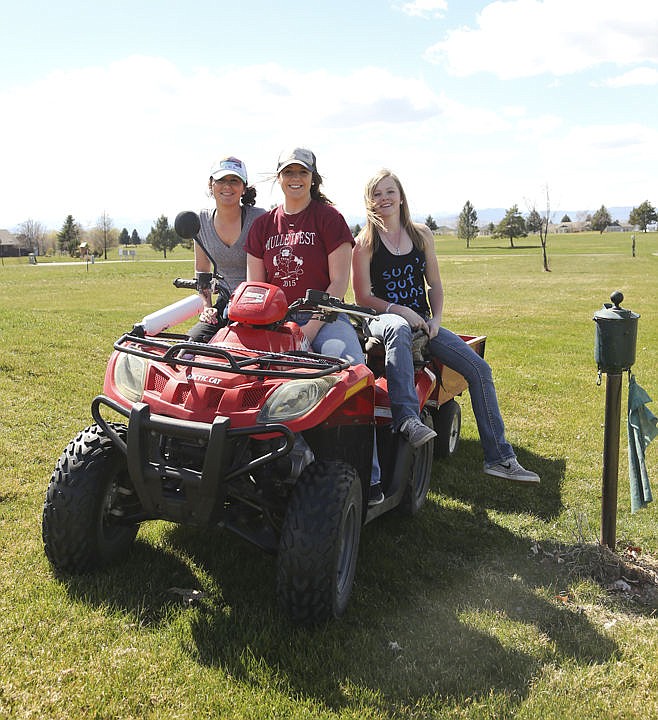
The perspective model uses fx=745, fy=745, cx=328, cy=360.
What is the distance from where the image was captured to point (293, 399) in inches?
124

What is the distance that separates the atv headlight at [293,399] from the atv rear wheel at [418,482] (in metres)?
1.41

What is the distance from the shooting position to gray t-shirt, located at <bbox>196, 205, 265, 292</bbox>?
4996 mm

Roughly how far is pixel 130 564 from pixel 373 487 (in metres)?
1.32

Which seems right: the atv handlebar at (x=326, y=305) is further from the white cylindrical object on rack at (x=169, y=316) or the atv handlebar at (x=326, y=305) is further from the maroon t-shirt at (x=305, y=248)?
the white cylindrical object on rack at (x=169, y=316)

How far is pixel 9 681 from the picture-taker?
9.48 feet

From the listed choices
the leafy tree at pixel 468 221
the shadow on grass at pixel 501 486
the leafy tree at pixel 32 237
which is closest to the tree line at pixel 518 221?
the leafy tree at pixel 468 221

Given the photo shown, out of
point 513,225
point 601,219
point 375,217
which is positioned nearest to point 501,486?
point 375,217

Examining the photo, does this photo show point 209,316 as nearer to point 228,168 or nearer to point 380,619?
point 228,168

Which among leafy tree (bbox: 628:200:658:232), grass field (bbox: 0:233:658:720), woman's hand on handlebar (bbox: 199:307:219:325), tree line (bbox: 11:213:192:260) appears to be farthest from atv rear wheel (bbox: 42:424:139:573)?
→ leafy tree (bbox: 628:200:658:232)

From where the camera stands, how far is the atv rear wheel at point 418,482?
179 inches

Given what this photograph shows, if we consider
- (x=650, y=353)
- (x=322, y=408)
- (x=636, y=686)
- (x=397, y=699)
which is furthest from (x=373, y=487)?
(x=650, y=353)

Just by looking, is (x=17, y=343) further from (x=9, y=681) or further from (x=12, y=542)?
(x=9, y=681)

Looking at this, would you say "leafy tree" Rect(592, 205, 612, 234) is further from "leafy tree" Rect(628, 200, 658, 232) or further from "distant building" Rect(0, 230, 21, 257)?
"distant building" Rect(0, 230, 21, 257)

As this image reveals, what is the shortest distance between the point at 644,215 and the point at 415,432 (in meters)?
112
